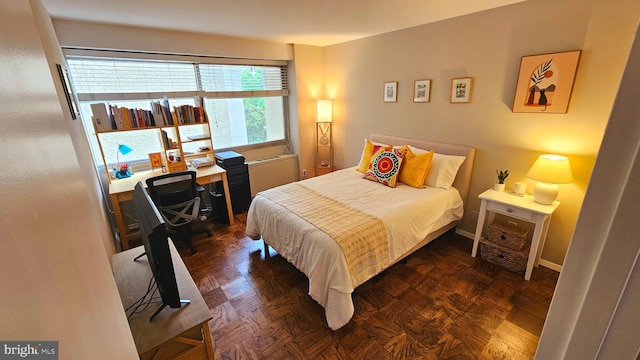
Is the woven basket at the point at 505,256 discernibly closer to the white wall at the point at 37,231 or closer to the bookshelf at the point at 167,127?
the white wall at the point at 37,231

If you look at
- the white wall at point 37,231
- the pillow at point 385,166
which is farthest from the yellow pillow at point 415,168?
the white wall at point 37,231

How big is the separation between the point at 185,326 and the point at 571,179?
113 inches

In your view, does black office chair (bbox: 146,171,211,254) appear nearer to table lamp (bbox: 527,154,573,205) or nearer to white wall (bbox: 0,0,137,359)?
white wall (bbox: 0,0,137,359)

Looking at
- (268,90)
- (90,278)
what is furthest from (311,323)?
(268,90)

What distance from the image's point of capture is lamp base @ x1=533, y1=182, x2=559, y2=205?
7.29 ft

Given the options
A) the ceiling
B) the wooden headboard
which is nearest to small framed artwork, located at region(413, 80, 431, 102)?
the wooden headboard

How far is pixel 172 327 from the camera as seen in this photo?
1317 mm

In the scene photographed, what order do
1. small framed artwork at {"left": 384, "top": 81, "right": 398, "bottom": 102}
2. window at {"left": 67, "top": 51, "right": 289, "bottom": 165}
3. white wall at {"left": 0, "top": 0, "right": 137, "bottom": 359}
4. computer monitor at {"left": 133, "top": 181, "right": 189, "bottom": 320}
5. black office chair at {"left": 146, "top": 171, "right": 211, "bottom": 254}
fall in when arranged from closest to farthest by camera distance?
white wall at {"left": 0, "top": 0, "right": 137, "bottom": 359}, computer monitor at {"left": 133, "top": 181, "right": 189, "bottom": 320}, black office chair at {"left": 146, "top": 171, "right": 211, "bottom": 254}, window at {"left": 67, "top": 51, "right": 289, "bottom": 165}, small framed artwork at {"left": 384, "top": 81, "right": 398, "bottom": 102}

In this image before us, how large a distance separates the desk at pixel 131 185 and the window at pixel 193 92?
0.36 metres

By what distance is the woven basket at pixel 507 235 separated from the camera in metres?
2.39

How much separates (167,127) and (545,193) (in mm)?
3853

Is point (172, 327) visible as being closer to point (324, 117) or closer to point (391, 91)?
point (391, 91)

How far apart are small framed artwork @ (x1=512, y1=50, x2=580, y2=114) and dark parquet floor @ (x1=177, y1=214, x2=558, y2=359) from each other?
1510mm

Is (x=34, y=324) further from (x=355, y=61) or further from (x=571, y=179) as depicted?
(x=355, y=61)
